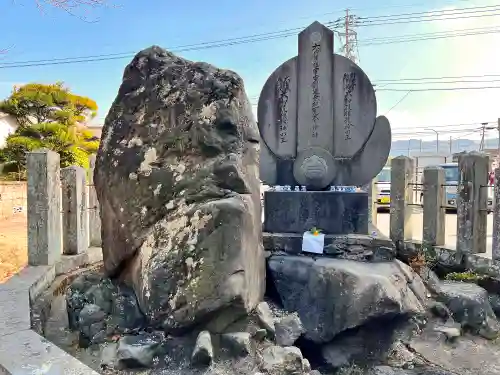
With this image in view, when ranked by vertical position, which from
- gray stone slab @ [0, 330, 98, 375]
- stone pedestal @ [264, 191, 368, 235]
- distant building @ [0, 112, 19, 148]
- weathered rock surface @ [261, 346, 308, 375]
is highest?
distant building @ [0, 112, 19, 148]

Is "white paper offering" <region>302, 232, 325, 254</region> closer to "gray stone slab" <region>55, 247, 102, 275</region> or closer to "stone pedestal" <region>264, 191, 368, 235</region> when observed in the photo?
"stone pedestal" <region>264, 191, 368, 235</region>

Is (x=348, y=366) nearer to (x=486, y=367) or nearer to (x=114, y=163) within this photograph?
(x=486, y=367)

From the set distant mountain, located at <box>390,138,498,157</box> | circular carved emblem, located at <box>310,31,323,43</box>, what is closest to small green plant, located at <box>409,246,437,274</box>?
circular carved emblem, located at <box>310,31,323,43</box>

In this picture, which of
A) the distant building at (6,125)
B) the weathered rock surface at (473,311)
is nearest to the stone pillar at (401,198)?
the weathered rock surface at (473,311)

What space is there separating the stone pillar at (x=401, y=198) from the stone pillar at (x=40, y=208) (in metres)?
4.76

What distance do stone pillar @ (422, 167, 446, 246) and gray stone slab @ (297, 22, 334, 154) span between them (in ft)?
5.16

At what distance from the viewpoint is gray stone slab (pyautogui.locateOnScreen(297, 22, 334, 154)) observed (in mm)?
5363

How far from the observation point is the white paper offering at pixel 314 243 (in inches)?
176

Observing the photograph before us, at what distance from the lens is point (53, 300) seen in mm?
4043

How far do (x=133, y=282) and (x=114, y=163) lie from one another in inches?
40.8

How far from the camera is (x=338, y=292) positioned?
12.9 ft

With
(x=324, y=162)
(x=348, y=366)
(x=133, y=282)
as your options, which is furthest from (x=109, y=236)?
(x=324, y=162)

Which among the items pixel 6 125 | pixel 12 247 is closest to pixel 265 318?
pixel 12 247

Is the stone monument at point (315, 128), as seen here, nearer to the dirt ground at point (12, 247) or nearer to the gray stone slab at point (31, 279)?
the gray stone slab at point (31, 279)
